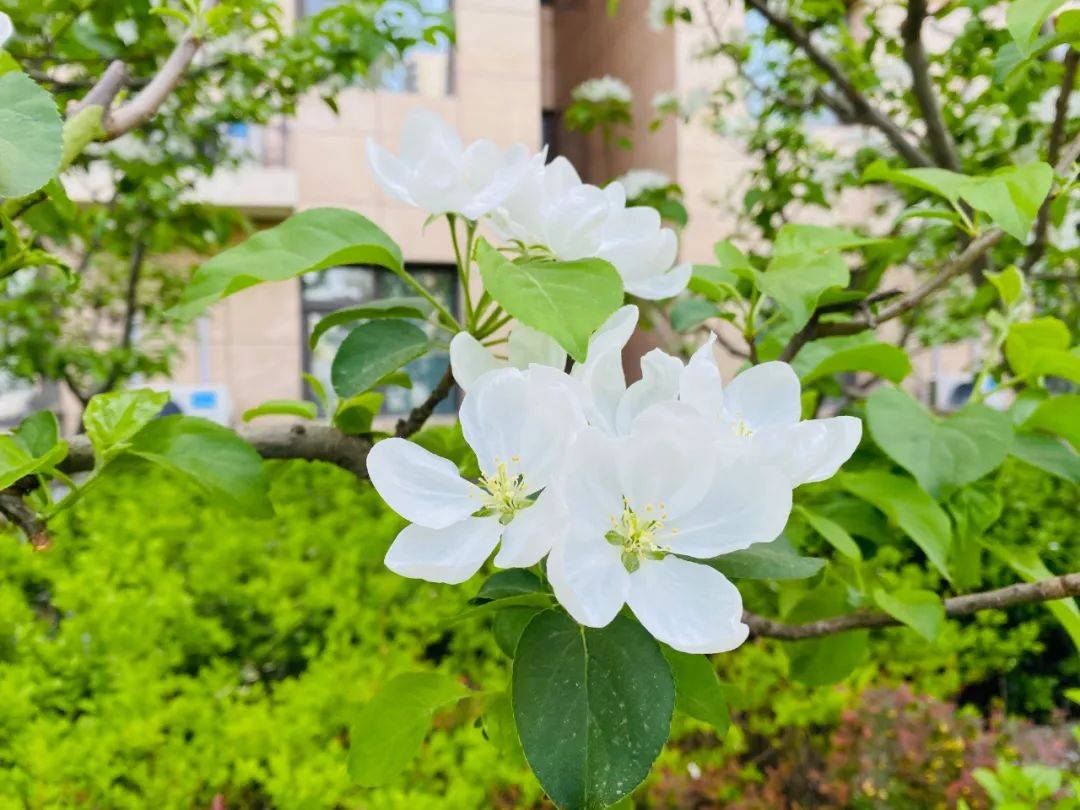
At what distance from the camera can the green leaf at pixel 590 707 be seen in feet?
1.21

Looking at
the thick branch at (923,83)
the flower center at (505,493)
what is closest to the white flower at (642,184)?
the thick branch at (923,83)

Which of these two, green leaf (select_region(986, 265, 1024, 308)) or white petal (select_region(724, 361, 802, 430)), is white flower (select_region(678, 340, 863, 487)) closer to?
white petal (select_region(724, 361, 802, 430))

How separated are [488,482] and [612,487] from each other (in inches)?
2.6

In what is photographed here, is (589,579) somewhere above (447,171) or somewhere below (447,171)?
below

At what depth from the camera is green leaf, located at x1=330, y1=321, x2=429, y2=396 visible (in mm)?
542

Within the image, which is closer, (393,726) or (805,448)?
(805,448)

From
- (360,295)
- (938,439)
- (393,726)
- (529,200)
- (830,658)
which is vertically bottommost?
(360,295)

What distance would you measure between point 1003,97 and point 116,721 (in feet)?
5.70

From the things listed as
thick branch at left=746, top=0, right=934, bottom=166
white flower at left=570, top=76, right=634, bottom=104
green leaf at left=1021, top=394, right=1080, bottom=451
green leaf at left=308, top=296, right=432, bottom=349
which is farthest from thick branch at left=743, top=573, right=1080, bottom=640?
white flower at left=570, top=76, right=634, bottom=104

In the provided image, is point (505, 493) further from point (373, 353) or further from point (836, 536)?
point (836, 536)

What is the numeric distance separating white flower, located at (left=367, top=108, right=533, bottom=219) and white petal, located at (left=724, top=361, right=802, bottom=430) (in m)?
0.18

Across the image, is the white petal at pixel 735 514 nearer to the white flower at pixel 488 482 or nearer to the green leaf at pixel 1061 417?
the white flower at pixel 488 482

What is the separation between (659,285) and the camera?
56 centimetres

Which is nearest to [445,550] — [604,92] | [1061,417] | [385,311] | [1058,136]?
[385,311]
